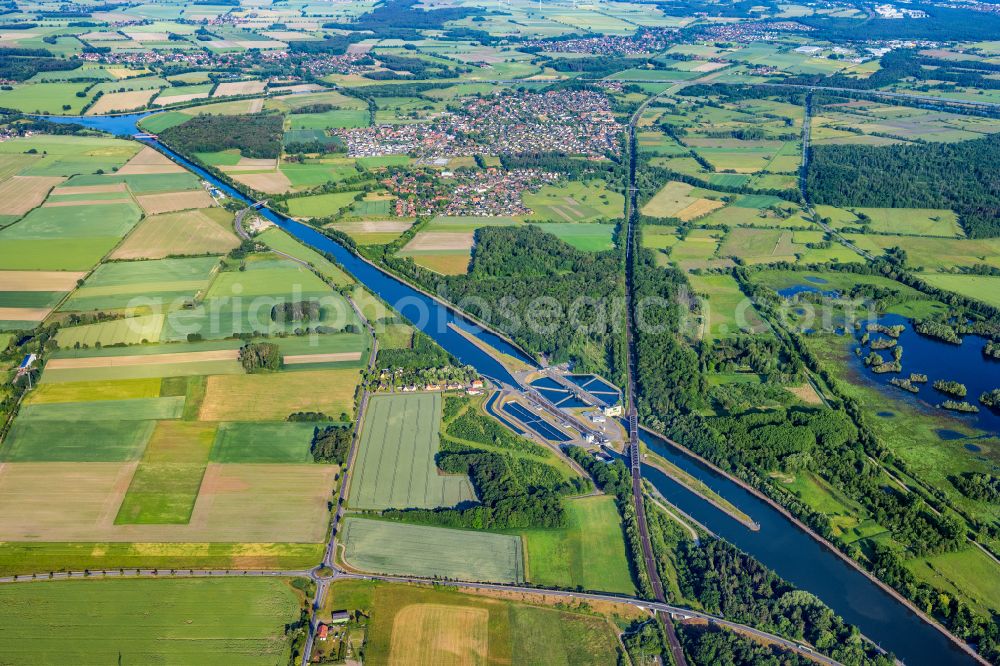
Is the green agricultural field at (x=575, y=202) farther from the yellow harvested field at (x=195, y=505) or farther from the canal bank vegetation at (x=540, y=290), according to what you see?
the yellow harvested field at (x=195, y=505)

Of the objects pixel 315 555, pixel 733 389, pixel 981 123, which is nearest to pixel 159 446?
pixel 315 555

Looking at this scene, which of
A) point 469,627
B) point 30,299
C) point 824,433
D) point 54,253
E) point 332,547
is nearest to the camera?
point 469,627

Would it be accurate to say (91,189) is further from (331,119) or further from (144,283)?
(331,119)

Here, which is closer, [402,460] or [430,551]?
[430,551]

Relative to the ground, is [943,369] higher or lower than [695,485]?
higher

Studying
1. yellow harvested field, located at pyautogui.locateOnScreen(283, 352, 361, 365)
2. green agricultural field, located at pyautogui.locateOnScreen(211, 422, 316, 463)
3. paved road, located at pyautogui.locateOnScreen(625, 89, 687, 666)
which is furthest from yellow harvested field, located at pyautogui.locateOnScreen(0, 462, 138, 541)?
paved road, located at pyautogui.locateOnScreen(625, 89, 687, 666)

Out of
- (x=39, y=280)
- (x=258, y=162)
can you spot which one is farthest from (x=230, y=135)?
(x=39, y=280)

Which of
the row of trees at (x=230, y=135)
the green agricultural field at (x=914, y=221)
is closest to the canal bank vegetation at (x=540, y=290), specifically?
the green agricultural field at (x=914, y=221)
